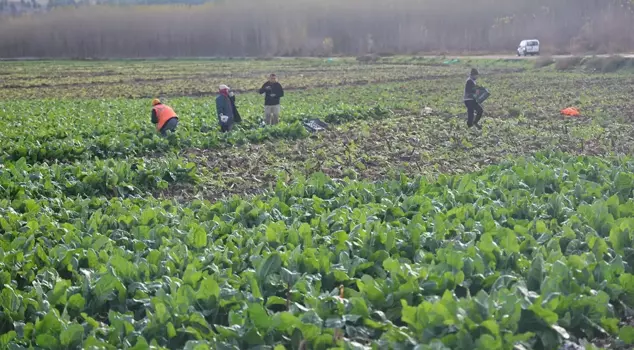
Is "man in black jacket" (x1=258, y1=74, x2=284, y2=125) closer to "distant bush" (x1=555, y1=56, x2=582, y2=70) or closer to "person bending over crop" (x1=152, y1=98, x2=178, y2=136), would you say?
"person bending over crop" (x1=152, y1=98, x2=178, y2=136)

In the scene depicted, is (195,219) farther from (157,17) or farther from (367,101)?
(157,17)

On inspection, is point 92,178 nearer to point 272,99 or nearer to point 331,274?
point 331,274

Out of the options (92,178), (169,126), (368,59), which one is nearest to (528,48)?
(368,59)

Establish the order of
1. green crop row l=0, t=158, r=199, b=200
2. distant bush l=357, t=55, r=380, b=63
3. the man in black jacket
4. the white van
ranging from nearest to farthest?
green crop row l=0, t=158, r=199, b=200
the man in black jacket
the white van
distant bush l=357, t=55, r=380, b=63

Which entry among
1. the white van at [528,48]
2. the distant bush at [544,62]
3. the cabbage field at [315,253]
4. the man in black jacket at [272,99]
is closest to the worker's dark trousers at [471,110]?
the cabbage field at [315,253]

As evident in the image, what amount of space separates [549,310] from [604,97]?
72.4ft

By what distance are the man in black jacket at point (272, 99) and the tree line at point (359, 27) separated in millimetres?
45629

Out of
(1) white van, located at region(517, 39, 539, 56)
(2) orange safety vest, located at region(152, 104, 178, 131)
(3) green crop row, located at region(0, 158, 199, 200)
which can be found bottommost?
(3) green crop row, located at region(0, 158, 199, 200)

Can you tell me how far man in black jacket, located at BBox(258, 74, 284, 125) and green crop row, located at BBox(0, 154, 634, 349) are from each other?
9509mm

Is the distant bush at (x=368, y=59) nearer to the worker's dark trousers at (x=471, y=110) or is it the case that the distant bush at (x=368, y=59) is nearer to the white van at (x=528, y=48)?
the white van at (x=528, y=48)

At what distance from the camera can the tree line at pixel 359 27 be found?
65188 millimetres

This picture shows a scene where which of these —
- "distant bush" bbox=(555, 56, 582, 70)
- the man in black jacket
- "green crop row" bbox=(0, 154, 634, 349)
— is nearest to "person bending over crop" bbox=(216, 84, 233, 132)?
the man in black jacket

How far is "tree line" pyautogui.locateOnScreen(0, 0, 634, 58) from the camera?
65188 millimetres

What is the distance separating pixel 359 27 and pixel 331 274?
69.3 metres
